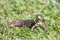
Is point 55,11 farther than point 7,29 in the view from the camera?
Yes

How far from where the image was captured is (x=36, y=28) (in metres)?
3.83

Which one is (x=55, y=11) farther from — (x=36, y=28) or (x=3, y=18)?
(x=3, y=18)

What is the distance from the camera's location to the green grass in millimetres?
3703

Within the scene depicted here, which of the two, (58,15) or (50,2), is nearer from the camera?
(58,15)

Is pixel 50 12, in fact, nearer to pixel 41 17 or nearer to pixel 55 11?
pixel 55 11

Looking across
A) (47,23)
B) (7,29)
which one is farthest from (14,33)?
(47,23)

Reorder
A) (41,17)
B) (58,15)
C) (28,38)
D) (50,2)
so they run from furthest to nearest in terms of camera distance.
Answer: (50,2)
(58,15)
(41,17)
(28,38)

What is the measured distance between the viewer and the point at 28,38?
12.1ft

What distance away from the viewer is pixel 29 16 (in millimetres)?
4141

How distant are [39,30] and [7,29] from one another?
560mm

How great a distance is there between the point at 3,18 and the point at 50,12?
928 mm

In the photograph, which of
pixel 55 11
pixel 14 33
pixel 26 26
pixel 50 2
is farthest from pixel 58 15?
pixel 14 33

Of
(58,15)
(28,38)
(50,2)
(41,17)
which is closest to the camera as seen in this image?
(28,38)

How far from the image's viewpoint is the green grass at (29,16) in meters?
3.70
